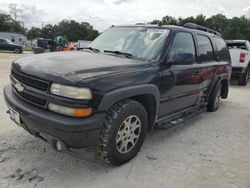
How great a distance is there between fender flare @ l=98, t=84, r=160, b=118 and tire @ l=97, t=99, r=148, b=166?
0.44ft

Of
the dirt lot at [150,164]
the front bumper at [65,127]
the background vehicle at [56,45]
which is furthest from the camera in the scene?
the background vehicle at [56,45]

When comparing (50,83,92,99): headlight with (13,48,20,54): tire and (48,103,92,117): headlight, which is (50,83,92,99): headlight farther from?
(13,48,20,54): tire

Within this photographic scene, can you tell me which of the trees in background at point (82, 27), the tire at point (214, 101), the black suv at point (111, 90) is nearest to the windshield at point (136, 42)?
the black suv at point (111, 90)

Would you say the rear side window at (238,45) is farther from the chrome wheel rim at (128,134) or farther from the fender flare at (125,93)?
the chrome wheel rim at (128,134)

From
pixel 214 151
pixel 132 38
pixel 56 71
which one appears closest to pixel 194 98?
pixel 214 151

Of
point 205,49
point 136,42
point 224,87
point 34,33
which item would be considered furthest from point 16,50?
point 34,33

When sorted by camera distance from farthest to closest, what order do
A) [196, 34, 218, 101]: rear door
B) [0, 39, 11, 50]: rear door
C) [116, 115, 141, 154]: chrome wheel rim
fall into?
1. [0, 39, 11, 50]: rear door
2. [196, 34, 218, 101]: rear door
3. [116, 115, 141, 154]: chrome wheel rim

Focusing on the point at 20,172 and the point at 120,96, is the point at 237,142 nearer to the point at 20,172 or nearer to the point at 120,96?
the point at 120,96

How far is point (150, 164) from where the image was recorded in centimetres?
379

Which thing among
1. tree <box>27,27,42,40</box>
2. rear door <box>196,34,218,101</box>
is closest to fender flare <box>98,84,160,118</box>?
rear door <box>196,34,218,101</box>

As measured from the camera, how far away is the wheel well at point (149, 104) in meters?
3.86

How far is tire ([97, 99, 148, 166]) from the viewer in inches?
131

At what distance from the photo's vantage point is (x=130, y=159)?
380 cm

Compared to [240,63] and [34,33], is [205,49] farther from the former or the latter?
[34,33]
